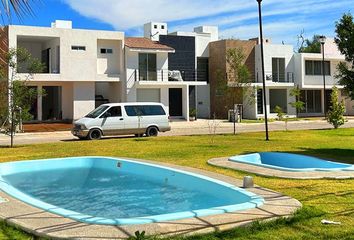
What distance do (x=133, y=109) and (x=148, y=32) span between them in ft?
119

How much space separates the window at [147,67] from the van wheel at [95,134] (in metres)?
14.2

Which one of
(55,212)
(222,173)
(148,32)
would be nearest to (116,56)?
(148,32)

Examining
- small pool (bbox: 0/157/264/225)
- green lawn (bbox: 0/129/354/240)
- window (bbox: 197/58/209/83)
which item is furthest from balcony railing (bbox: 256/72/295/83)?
small pool (bbox: 0/157/264/225)

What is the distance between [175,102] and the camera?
138 ft

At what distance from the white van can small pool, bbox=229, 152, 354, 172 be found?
11.4 metres

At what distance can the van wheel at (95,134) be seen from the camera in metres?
24.6

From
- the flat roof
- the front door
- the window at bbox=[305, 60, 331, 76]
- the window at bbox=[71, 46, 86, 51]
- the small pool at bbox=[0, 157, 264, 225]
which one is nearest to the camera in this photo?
the small pool at bbox=[0, 157, 264, 225]

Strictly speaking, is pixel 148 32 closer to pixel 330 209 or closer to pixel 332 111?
pixel 332 111

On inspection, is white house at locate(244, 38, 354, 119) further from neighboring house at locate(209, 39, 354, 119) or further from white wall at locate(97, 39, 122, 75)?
white wall at locate(97, 39, 122, 75)

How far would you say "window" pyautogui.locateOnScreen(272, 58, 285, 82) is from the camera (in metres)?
47.6

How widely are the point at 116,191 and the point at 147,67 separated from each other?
2841cm

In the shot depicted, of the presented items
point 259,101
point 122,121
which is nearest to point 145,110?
point 122,121

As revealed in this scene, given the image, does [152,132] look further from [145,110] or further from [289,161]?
[289,161]

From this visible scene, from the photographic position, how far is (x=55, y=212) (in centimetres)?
723
